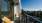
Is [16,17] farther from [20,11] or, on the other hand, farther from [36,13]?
[36,13]

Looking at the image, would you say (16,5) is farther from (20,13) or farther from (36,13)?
(36,13)

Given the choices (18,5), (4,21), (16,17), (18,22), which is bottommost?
(18,22)

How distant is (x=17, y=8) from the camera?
4.40 m

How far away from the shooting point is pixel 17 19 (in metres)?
4.14

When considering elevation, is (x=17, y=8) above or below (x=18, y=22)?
above

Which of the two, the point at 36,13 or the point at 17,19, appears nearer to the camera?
the point at 36,13

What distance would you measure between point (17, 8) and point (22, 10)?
342 mm

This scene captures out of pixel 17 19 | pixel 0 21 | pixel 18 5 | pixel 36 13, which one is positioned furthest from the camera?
pixel 18 5

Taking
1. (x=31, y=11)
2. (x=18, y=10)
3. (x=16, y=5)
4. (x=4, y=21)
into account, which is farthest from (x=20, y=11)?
(x=4, y=21)

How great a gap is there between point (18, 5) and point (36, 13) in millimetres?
1222

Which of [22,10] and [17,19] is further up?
[22,10]

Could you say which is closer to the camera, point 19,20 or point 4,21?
point 4,21

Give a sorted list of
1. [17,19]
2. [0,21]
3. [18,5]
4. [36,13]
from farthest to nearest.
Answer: [18,5], [17,19], [36,13], [0,21]

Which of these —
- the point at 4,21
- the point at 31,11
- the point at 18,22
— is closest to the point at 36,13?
the point at 31,11
